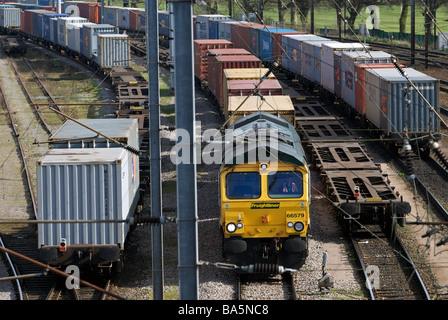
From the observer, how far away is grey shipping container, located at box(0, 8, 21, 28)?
81312mm

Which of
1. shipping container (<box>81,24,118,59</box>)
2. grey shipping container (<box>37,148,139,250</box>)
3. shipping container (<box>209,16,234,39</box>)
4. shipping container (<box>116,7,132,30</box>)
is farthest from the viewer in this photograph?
shipping container (<box>116,7,132,30</box>)

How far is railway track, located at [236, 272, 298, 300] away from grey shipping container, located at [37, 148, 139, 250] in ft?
9.18

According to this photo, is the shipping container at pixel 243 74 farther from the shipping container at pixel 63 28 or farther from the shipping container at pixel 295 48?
the shipping container at pixel 63 28

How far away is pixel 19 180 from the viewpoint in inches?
1059

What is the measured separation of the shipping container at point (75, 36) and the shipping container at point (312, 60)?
20.8m

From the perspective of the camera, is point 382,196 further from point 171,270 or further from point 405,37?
point 405,37

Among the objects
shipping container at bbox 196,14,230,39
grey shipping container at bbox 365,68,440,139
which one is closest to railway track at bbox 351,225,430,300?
grey shipping container at bbox 365,68,440,139

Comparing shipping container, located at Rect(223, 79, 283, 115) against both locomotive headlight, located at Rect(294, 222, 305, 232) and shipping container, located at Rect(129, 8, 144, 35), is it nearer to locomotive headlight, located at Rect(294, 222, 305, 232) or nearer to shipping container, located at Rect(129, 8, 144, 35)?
locomotive headlight, located at Rect(294, 222, 305, 232)

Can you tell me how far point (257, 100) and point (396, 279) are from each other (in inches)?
384

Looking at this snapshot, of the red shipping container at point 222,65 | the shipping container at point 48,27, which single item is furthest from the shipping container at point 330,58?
the shipping container at point 48,27

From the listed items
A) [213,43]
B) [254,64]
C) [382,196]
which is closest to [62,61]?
[213,43]

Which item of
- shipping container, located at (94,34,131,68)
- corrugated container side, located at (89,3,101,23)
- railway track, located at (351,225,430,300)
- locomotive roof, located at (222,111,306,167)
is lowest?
railway track, located at (351,225,430,300)

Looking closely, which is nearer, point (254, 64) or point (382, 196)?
point (382, 196)

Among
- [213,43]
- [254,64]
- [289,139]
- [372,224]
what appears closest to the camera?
[289,139]
